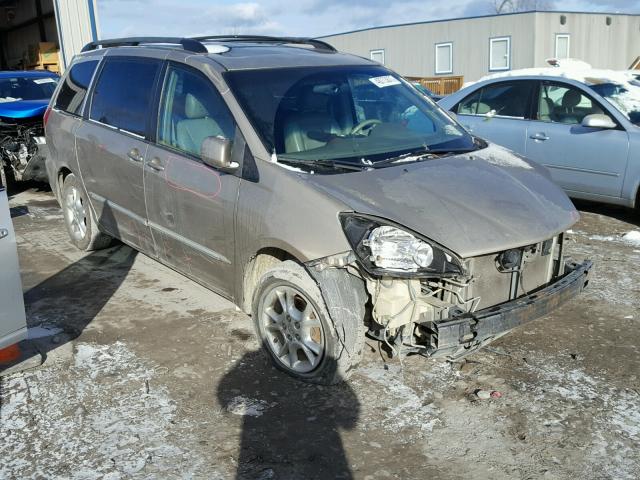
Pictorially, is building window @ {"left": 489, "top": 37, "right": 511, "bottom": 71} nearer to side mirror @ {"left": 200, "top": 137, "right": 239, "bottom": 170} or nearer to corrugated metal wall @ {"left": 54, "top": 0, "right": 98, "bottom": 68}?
corrugated metal wall @ {"left": 54, "top": 0, "right": 98, "bottom": 68}

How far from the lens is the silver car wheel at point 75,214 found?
20.3 feet

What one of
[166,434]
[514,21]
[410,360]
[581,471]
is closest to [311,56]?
[410,360]

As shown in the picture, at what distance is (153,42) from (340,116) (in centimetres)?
184

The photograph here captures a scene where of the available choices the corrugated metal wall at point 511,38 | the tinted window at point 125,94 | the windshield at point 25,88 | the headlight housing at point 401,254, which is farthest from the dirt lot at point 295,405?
the corrugated metal wall at point 511,38

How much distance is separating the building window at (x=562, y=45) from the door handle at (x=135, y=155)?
1073 inches

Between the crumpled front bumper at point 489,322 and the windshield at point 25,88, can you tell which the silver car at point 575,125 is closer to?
the crumpled front bumper at point 489,322

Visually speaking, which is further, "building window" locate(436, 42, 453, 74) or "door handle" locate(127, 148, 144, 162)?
"building window" locate(436, 42, 453, 74)

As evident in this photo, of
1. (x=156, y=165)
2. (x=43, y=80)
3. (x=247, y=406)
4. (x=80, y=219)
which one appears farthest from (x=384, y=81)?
(x=43, y=80)

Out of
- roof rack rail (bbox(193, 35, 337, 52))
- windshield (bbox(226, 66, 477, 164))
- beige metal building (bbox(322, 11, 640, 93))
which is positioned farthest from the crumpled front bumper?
beige metal building (bbox(322, 11, 640, 93))

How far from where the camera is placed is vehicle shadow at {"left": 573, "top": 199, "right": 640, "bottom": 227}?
7.27 m

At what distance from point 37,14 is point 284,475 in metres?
24.7

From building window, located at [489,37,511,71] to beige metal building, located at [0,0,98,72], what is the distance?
58.5 feet

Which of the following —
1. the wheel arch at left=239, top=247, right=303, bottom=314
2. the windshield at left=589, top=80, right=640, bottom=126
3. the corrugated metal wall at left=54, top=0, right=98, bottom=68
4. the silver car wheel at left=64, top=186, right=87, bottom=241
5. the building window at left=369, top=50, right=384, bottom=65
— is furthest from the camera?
the building window at left=369, top=50, right=384, bottom=65

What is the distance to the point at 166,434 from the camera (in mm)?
3359
